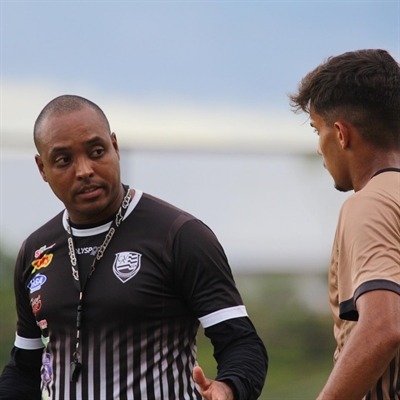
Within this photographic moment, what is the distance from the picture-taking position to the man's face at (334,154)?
2844mm

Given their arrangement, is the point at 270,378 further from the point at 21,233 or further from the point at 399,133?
the point at 399,133

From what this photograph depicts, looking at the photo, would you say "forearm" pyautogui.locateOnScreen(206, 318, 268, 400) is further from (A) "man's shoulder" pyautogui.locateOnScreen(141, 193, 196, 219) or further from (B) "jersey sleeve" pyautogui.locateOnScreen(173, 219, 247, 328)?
(A) "man's shoulder" pyautogui.locateOnScreen(141, 193, 196, 219)

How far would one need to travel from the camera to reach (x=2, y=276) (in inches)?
317

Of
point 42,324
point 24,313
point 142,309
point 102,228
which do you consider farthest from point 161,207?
point 24,313

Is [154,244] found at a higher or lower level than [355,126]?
lower

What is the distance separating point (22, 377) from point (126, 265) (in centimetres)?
84

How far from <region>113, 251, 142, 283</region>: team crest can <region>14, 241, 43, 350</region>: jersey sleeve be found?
19.9 inches

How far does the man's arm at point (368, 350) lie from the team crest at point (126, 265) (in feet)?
3.69

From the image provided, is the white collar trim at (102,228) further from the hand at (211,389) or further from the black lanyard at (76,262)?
the hand at (211,389)

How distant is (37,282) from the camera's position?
3.53 m

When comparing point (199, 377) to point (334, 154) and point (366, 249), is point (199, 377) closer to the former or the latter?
point (366, 249)

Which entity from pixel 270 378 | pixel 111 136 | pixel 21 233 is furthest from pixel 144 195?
pixel 270 378

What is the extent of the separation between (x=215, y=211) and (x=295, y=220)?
879 mm

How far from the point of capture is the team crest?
3276 millimetres
